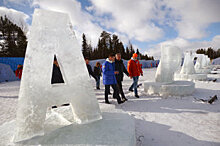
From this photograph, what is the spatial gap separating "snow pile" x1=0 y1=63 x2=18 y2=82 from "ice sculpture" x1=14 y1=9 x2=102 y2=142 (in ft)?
47.0

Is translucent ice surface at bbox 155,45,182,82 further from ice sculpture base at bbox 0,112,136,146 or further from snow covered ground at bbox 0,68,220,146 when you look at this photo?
ice sculpture base at bbox 0,112,136,146

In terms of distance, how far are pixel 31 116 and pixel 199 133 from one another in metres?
3.04

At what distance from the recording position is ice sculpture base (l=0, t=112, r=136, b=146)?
1532mm

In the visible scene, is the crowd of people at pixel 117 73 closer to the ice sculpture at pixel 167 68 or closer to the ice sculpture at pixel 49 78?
the ice sculpture at pixel 167 68

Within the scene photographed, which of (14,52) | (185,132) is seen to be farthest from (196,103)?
(14,52)

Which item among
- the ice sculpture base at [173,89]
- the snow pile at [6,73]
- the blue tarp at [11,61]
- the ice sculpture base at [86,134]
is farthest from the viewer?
the blue tarp at [11,61]

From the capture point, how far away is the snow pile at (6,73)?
12227 millimetres

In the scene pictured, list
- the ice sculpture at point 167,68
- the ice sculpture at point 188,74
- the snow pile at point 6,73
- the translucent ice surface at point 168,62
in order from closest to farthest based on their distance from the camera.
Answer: the ice sculpture at point 167,68 → the translucent ice surface at point 168,62 → the ice sculpture at point 188,74 → the snow pile at point 6,73

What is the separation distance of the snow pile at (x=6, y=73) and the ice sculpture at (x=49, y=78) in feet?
47.0

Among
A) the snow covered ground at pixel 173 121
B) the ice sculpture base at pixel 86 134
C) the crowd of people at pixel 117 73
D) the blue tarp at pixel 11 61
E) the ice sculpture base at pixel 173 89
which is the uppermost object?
the blue tarp at pixel 11 61

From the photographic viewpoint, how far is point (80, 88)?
205cm

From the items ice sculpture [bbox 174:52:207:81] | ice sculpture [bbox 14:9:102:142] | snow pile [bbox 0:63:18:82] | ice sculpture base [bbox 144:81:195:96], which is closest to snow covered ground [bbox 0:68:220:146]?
ice sculpture base [bbox 144:81:195:96]

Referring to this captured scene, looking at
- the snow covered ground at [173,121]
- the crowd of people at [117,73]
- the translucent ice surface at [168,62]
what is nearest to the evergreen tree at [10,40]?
the snow covered ground at [173,121]

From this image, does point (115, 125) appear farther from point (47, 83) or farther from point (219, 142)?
point (219, 142)
